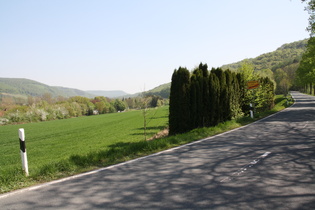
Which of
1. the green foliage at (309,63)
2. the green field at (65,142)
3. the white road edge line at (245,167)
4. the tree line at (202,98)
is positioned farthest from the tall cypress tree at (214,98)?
the green foliage at (309,63)

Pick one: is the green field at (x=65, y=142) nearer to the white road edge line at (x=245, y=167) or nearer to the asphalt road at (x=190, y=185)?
the asphalt road at (x=190, y=185)

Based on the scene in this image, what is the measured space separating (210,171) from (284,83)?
107700mm

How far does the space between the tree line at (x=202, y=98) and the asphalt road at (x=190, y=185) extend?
683 centimetres

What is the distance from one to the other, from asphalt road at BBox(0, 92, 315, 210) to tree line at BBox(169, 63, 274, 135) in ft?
22.4

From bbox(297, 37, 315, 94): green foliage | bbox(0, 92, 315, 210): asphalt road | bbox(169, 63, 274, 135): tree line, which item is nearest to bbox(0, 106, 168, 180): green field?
bbox(169, 63, 274, 135): tree line

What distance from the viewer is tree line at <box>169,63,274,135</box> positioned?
13.5 meters

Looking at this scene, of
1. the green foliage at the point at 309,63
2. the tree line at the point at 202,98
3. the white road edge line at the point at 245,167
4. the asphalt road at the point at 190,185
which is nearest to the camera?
the asphalt road at the point at 190,185

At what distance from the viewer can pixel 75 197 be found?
12.8 ft

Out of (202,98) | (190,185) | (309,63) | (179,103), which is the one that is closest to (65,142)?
(179,103)

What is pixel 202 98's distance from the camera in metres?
15.0

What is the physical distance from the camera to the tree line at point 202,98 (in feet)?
44.1

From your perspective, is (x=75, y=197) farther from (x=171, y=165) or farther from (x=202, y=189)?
(x=171, y=165)

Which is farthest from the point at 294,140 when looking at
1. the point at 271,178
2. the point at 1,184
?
the point at 1,184

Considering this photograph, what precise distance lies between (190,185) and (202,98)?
1105cm
